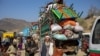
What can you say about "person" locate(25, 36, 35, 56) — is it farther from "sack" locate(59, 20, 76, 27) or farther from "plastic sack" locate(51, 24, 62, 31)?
"sack" locate(59, 20, 76, 27)

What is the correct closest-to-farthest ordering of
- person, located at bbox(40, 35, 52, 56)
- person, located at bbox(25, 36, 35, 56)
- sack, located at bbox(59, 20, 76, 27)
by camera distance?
1. sack, located at bbox(59, 20, 76, 27)
2. person, located at bbox(40, 35, 52, 56)
3. person, located at bbox(25, 36, 35, 56)

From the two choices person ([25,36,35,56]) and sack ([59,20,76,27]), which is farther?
person ([25,36,35,56])

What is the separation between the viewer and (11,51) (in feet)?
55.4

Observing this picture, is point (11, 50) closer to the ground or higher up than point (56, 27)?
closer to the ground

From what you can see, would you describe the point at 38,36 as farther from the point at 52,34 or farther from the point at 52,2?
the point at 52,34

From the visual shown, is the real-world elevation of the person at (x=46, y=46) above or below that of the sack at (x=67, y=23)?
below

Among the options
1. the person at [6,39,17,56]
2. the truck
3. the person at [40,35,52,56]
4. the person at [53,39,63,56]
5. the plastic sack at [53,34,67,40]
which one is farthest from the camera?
the person at [6,39,17,56]

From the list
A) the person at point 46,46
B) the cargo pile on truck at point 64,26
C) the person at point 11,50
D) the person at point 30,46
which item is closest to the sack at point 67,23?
the cargo pile on truck at point 64,26

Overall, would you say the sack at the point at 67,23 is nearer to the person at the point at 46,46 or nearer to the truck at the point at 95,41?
the person at the point at 46,46

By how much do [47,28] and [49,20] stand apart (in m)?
0.72

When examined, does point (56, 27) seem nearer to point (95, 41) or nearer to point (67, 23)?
point (67, 23)

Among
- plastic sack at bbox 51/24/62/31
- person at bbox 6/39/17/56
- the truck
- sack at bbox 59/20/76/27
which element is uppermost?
sack at bbox 59/20/76/27

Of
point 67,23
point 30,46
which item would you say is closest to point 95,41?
point 67,23

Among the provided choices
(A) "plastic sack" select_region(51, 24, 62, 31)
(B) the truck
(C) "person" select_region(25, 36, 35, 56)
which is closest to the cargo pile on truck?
(A) "plastic sack" select_region(51, 24, 62, 31)
